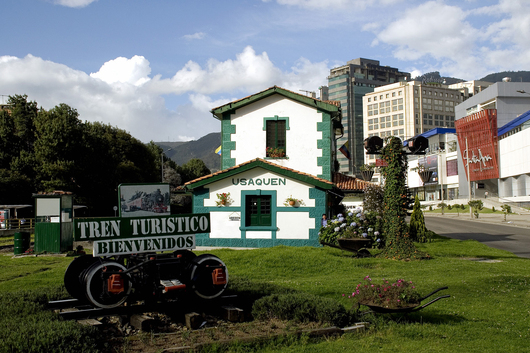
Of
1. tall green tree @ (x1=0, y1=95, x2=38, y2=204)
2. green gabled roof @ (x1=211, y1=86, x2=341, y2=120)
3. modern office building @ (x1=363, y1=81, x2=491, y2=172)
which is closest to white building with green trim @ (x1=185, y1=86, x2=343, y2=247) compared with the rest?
green gabled roof @ (x1=211, y1=86, x2=341, y2=120)

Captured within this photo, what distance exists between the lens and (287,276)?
1380cm

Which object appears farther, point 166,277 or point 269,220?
point 269,220

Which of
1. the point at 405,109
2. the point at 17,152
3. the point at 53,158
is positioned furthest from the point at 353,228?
the point at 405,109

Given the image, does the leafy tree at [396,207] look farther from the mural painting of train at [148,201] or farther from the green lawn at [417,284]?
the mural painting of train at [148,201]

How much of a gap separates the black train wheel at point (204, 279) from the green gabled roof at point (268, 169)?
13060 mm

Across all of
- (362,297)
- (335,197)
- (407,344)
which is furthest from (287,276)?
(335,197)

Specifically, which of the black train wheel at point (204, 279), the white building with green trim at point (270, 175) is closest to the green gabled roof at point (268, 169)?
the white building with green trim at point (270, 175)

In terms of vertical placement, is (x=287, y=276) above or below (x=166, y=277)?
below

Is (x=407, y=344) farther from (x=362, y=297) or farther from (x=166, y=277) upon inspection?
(x=166, y=277)

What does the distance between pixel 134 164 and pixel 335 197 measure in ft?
192

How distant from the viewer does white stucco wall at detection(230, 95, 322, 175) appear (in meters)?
23.1

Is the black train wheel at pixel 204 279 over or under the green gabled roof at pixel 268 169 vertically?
under

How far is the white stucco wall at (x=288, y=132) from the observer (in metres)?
23.1

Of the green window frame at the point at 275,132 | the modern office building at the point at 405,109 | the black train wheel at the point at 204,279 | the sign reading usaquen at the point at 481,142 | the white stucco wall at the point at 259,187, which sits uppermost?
the modern office building at the point at 405,109
